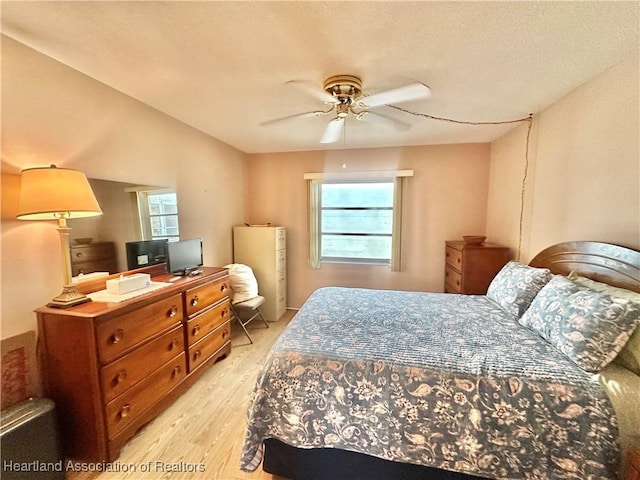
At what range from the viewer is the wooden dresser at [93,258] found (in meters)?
1.82

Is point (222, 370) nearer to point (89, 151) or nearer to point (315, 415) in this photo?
point (315, 415)

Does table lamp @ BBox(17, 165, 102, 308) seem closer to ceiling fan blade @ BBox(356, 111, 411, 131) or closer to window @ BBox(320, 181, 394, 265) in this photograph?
ceiling fan blade @ BBox(356, 111, 411, 131)

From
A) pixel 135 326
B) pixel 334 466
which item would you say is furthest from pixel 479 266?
pixel 135 326

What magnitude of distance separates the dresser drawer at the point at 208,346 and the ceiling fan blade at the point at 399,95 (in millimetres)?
2341

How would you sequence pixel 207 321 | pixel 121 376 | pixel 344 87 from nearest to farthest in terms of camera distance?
pixel 121 376, pixel 344 87, pixel 207 321

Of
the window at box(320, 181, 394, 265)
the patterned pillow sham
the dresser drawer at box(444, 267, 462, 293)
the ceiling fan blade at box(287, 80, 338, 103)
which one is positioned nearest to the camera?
the patterned pillow sham

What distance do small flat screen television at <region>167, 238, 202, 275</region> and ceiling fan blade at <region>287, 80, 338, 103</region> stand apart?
1656mm

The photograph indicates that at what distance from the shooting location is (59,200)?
145cm

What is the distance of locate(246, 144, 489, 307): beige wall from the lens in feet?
11.8

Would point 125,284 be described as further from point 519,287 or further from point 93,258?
point 519,287

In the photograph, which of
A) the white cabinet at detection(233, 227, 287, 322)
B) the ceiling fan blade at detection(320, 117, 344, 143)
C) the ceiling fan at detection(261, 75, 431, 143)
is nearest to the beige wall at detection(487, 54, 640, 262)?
the ceiling fan at detection(261, 75, 431, 143)

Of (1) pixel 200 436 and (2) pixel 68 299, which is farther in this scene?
(1) pixel 200 436

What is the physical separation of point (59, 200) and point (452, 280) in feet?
11.6

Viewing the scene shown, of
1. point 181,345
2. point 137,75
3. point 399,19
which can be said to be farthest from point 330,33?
point 181,345
